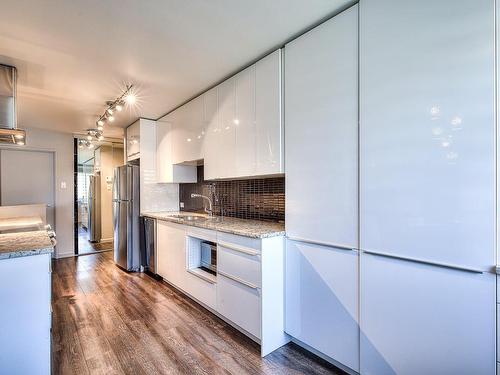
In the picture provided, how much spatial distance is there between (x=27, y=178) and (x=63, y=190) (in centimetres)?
57

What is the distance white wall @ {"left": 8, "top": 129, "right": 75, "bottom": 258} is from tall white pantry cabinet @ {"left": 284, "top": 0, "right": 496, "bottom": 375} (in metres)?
4.83

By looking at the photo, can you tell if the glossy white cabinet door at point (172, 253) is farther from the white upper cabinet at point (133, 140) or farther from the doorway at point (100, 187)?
the doorway at point (100, 187)

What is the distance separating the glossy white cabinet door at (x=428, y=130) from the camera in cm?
119

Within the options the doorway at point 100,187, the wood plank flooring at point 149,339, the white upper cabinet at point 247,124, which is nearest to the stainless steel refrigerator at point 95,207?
the doorway at point 100,187

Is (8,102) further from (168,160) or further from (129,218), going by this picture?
(129,218)

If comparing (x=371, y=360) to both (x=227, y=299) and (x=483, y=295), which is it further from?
(x=227, y=299)

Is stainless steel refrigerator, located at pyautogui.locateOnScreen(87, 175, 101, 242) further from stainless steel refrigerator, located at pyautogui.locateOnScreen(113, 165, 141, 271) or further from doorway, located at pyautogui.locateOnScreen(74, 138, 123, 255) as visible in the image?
stainless steel refrigerator, located at pyautogui.locateOnScreen(113, 165, 141, 271)

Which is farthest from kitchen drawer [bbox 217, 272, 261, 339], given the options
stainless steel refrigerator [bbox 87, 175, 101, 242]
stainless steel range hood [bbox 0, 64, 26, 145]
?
Answer: stainless steel refrigerator [bbox 87, 175, 101, 242]

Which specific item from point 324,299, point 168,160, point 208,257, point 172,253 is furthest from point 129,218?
point 324,299

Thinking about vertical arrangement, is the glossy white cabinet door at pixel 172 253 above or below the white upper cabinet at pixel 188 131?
below

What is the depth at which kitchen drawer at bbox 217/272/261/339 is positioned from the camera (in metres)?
2.04

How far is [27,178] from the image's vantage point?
4.77m

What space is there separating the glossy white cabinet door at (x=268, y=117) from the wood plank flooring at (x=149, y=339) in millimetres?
1409

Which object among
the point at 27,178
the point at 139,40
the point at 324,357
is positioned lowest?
the point at 324,357
